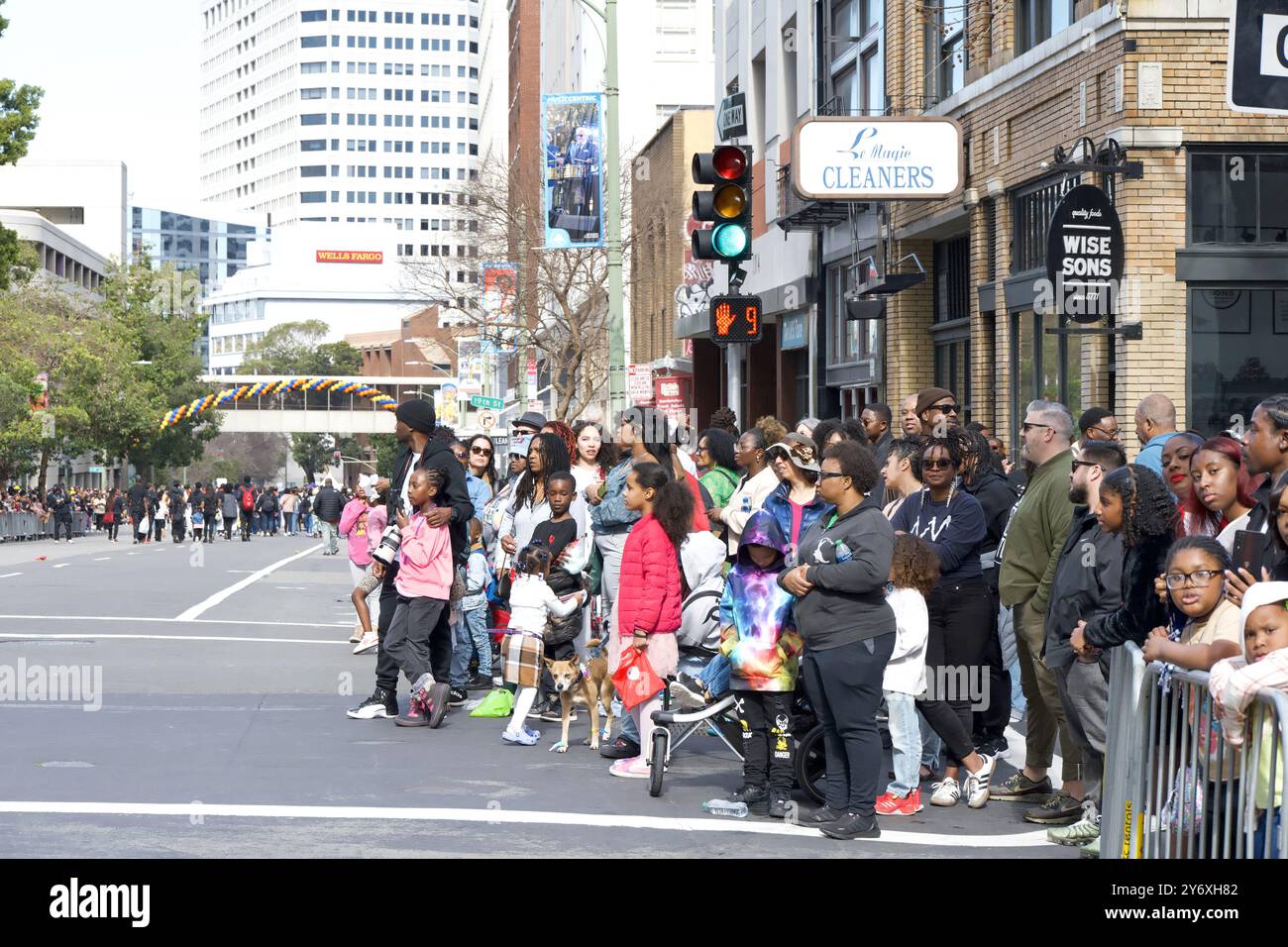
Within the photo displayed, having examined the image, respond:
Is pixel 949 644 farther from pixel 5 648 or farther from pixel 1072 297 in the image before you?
pixel 5 648

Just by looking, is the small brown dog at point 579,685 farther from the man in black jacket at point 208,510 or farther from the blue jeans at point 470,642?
the man in black jacket at point 208,510

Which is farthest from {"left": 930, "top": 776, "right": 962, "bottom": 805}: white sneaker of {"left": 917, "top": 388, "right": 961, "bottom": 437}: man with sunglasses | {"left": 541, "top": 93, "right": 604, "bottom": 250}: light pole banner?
{"left": 541, "top": 93, "right": 604, "bottom": 250}: light pole banner

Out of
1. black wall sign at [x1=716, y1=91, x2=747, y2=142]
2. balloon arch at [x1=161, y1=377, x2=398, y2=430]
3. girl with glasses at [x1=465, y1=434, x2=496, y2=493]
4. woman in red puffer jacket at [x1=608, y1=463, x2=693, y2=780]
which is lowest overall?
woman in red puffer jacket at [x1=608, y1=463, x2=693, y2=780]

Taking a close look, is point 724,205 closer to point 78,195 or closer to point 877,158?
point 877,158

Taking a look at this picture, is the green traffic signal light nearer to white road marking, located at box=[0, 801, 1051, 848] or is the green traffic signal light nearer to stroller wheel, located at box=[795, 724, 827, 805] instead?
stroller wheel, located at box=[795, 724, 827, 805]

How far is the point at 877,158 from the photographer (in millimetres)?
21156

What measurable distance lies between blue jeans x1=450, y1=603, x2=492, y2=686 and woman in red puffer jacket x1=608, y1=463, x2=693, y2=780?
13.2 feet

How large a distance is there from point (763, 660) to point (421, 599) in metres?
3.79

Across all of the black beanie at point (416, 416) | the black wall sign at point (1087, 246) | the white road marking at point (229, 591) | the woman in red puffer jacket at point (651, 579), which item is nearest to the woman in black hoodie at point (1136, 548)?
the woman in red puffer jacket at point (651, 579)

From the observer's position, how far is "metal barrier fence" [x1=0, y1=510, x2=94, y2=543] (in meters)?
56.2

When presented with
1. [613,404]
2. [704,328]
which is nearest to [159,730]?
[613,404]

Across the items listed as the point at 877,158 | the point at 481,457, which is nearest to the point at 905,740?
the point at 481,457

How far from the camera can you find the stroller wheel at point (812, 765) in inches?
365
